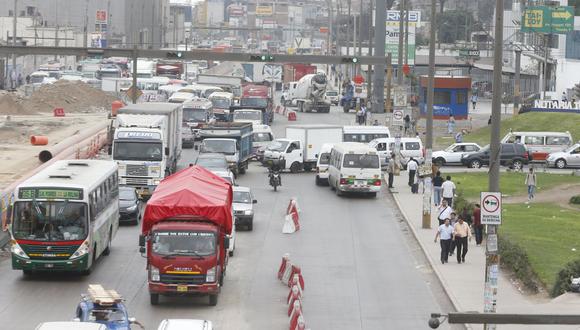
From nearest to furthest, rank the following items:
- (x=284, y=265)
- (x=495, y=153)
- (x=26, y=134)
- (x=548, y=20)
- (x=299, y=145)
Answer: (x=495, y=153) < (x=284, y=265) < (x=299, y=145) < (x=26, y=134) < (x=548, y=20)

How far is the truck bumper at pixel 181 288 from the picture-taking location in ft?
97.9

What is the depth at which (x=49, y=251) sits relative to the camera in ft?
106

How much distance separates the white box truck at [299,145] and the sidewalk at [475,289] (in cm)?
1829

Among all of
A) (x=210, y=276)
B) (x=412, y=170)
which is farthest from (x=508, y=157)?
(x=210, y=276)

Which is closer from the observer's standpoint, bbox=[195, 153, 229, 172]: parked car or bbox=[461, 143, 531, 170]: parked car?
bbox=[195, 153, 229, 172]: parked car

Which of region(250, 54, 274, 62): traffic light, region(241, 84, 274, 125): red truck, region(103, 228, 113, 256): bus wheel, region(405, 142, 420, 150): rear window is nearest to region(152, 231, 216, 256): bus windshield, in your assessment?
region(103, 228, 113, 256): bus wheel

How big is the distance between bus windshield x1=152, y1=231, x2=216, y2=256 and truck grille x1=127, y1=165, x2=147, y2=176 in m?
19.6

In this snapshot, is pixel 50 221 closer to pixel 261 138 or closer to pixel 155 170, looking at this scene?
pixel 155 170

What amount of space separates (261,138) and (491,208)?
4319 cm

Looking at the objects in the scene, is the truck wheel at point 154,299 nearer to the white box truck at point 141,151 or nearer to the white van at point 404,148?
the white box truck at point 141,151

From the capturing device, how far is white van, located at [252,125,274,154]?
2692 inches

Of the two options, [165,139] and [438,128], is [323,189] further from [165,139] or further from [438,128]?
[438,128]

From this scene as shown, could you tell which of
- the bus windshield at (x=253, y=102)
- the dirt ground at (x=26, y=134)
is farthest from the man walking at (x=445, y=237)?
the bus windshield at (x=253, y=102)

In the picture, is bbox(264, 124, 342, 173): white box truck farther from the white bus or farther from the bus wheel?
the white bus
